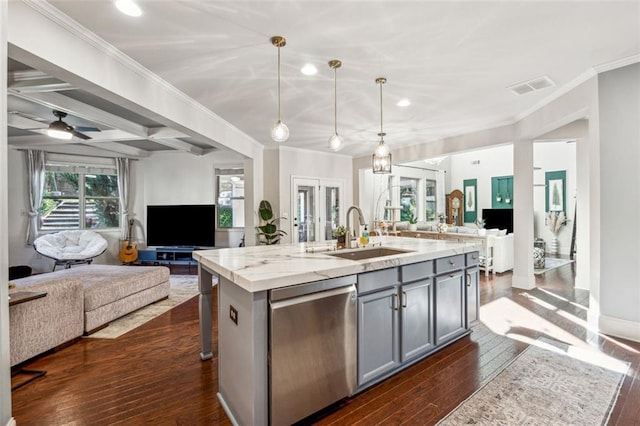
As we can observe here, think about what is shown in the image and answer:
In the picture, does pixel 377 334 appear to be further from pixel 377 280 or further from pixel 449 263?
pixel 449 263

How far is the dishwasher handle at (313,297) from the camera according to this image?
171cm

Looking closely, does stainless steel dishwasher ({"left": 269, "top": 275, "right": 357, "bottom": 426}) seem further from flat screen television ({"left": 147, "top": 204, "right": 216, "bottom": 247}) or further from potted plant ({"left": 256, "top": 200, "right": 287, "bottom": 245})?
flat screen television ({"left": 147, "top": 204, "right": 216, "bottom": 247})

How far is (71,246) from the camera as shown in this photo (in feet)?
20.8

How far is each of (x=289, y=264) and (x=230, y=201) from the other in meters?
5.97

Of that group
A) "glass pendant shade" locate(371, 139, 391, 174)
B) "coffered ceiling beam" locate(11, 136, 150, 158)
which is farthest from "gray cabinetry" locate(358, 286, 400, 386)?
"coffered ceiling beam" locate(11, 136, 150, 158)

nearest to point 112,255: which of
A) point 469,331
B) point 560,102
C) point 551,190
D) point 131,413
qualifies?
point 131,413

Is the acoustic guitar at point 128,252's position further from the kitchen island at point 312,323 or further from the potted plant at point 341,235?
the potted plant at point 341,235

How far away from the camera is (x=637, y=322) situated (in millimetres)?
3025

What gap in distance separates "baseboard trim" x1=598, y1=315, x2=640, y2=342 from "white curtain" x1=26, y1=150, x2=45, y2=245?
30.5 feet

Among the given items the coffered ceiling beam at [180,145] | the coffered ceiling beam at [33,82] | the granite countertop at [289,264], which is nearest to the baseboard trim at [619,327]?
the granite countertop at [289,264]

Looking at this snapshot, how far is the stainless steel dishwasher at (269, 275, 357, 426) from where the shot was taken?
1714 millimetres

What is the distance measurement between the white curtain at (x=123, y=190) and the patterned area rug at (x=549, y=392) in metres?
7.67

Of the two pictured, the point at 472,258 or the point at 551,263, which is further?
the point at 551,263

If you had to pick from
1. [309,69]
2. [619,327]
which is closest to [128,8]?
[309,69]
